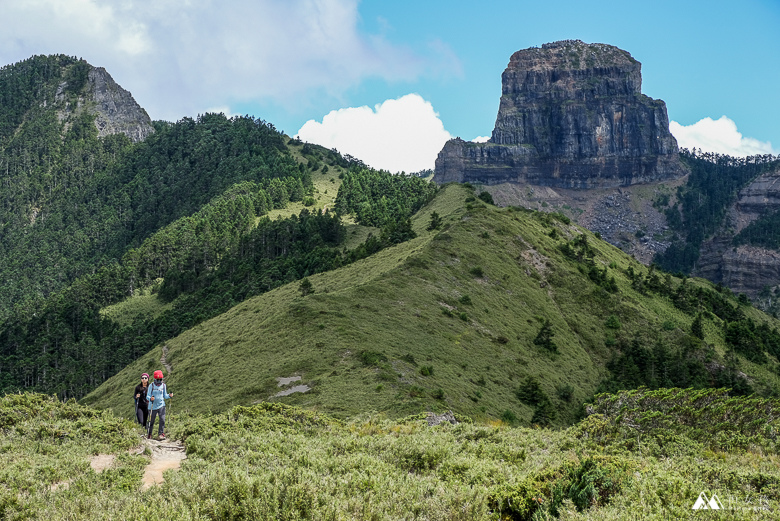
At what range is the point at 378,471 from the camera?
1583cm

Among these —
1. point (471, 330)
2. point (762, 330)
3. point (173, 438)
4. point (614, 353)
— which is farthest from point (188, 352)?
point (762, 330)

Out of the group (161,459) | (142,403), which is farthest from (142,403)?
(161,459)

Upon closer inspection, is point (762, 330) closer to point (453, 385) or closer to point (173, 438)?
point (453, 385)

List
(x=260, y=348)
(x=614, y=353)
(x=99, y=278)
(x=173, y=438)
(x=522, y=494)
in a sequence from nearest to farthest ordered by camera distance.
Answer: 1. (x=522, y=494)
2. (x=173, y=438)
3. (x=260, y=348)
4. (x=614, y=353)
5. (x=99, y=278)

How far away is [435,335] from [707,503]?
1787 inches

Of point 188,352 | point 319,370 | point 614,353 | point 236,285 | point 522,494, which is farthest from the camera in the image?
point 236,285

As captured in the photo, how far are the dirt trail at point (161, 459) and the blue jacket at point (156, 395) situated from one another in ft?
5.53

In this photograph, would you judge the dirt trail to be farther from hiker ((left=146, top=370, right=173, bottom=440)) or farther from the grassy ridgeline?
hiker ((left=146, top=370, right=173, bottom=440))

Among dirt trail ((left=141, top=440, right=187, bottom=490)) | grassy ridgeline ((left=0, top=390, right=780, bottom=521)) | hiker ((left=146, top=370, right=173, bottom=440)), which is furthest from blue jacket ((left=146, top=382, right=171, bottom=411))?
dirt trail ((left=141, top=440, right=187, bottom=490))

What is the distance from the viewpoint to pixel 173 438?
24.0 metres

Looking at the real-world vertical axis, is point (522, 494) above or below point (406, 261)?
below

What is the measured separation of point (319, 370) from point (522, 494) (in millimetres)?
35413
